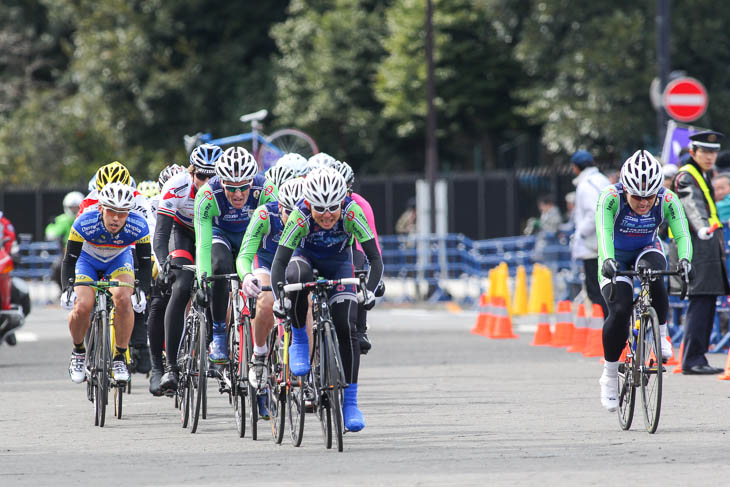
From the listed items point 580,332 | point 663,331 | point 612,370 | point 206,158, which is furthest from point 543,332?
point 663,331

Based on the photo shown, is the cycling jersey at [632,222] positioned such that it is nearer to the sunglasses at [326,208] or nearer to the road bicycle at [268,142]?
the sunglasses at [326,208]

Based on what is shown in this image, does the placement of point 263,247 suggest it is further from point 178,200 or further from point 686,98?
point 686,98

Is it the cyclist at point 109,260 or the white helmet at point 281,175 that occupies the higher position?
the white helmet at point 281,175

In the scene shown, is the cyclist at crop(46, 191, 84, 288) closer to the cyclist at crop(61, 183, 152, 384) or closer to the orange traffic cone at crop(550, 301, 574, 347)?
the orange traffic cone at crop(550, 301, 574, 347)

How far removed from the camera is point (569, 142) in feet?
119

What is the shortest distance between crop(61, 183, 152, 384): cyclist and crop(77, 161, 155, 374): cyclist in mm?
179

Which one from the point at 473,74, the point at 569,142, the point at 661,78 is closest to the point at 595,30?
the point at 569,142

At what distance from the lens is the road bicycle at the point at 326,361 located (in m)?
9.43

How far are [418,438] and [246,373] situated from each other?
1.22 metres

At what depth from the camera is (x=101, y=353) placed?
11500mm

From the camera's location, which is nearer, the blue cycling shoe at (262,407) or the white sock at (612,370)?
the white sock at (612,370)

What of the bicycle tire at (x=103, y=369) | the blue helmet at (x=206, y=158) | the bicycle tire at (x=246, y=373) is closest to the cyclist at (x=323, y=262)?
the bicycle tire at (x=246, y=373)

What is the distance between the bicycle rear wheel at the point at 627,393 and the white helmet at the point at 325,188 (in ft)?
7.52

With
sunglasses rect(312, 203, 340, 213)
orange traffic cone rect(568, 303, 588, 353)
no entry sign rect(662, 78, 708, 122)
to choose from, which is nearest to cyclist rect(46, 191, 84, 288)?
orange traffic cone rect(568, 303, 588, 353)
